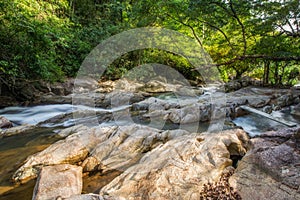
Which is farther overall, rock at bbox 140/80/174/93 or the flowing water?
rock at bbox 140/80/174/93

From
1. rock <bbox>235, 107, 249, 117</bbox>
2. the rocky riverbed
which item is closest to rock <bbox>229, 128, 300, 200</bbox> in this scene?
the rocky riverbed

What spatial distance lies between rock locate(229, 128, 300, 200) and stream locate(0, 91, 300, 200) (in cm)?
220

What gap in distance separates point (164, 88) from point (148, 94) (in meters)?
2.02

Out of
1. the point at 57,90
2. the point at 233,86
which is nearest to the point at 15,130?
the point at 57,90

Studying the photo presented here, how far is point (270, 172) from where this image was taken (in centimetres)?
243

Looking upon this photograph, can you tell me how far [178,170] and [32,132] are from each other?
4.81 meters

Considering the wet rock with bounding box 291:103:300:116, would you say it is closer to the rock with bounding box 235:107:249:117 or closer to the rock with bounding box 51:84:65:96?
the rock with bounding box 235:107:249:117

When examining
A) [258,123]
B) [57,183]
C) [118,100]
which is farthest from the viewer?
[118,100]

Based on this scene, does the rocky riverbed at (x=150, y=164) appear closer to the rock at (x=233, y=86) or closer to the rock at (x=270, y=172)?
the rock at (x=270, y=172)

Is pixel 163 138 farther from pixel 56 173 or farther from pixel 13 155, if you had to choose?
pixel 13 155

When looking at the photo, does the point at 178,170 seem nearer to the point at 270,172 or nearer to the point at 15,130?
the point at 270,172

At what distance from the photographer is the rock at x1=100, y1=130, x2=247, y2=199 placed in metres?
2.44

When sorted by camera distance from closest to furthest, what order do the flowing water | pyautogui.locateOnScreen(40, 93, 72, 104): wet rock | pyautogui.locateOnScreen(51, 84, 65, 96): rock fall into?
1. the flowing water
2. pyautogui.locateOnScreen(40, 93, 72, 104): wet rock
3. pyautogui.locateOnScreen(51, 84, 65, 96): rock

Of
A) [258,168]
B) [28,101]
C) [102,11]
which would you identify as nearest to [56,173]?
[258,168]
